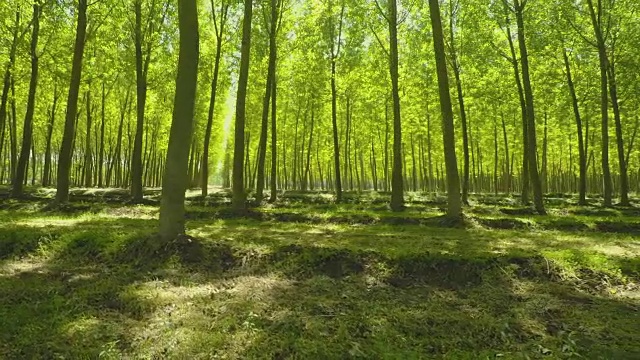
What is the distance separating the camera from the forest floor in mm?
5113

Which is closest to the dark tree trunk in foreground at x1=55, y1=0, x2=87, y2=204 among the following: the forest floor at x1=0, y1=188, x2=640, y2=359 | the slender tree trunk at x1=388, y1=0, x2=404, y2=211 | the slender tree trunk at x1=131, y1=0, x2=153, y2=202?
the slender tree trunk at x1=131, y1=0, x2=153, y2=202

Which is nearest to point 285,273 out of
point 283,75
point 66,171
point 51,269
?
point 51,269

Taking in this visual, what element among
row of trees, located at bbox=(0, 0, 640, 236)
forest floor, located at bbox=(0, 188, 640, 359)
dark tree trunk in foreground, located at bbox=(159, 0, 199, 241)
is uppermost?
row of trees, located at bbox=(0, 0, 640, 236)

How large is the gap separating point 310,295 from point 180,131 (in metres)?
4.16

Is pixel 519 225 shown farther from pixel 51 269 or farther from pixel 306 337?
pixel 51 269

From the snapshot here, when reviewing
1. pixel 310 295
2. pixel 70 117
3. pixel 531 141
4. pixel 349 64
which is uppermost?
pixel 349 64

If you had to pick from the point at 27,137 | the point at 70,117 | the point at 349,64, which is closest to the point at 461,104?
the point at 349,64

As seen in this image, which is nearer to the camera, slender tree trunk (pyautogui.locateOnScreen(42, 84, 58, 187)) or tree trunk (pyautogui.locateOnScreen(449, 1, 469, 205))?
tree trunk (pyautogui.locateOnScreen(449, 1, 469, 205))

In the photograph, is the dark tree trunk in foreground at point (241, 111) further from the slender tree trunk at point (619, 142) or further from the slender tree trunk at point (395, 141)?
the slender tree trunk at point (619, 142)

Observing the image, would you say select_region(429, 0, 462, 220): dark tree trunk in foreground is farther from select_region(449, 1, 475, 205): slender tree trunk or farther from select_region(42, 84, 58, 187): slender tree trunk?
select_region(42, 84, 58, 187): slender tree trunk

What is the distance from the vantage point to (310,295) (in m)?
6.66

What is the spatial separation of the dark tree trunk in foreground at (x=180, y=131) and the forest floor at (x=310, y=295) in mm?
563

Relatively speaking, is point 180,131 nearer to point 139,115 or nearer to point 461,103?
point 139,115

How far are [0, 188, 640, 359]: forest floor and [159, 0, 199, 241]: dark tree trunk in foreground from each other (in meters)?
0.56
